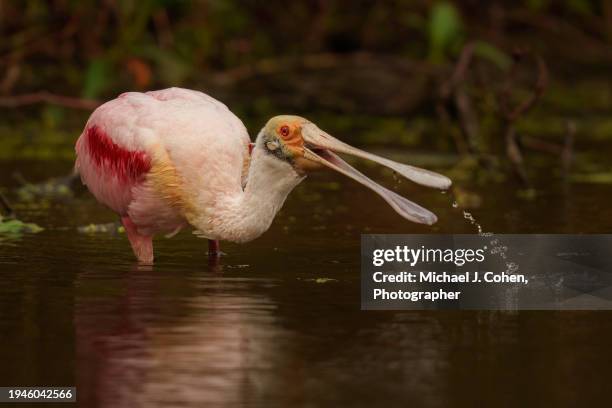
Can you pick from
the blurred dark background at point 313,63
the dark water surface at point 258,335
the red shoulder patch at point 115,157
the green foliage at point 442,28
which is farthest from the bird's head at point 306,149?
the green foliage at point 442,28

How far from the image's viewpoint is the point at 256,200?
376 inches

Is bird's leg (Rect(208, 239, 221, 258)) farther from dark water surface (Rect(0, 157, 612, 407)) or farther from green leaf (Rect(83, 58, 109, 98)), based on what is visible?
green leaf (Rect(83, 58, 109, 98))

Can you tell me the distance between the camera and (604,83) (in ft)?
88.5

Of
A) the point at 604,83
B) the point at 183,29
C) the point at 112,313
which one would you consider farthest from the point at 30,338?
the point at 604,83

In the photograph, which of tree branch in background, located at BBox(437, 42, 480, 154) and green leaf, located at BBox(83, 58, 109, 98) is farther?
green leaf, located at BBox(83, 58, 109, 98)

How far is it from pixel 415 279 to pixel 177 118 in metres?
1.84

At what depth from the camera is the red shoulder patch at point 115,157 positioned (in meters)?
10.1

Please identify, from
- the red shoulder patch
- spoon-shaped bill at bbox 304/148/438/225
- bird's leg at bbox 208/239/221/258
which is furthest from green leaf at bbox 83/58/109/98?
spoon-shaped bill at bbox 304/148/438/225

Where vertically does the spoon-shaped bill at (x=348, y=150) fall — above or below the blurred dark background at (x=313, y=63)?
below

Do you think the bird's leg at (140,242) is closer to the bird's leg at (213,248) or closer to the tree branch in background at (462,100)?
the bird's leg at (213,248)

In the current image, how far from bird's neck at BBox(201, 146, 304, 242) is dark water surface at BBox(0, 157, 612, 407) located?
346 millimetres

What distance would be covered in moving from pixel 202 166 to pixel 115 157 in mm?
879

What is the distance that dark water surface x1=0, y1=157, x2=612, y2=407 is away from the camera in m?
6.87

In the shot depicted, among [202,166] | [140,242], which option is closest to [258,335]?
[202,166]
